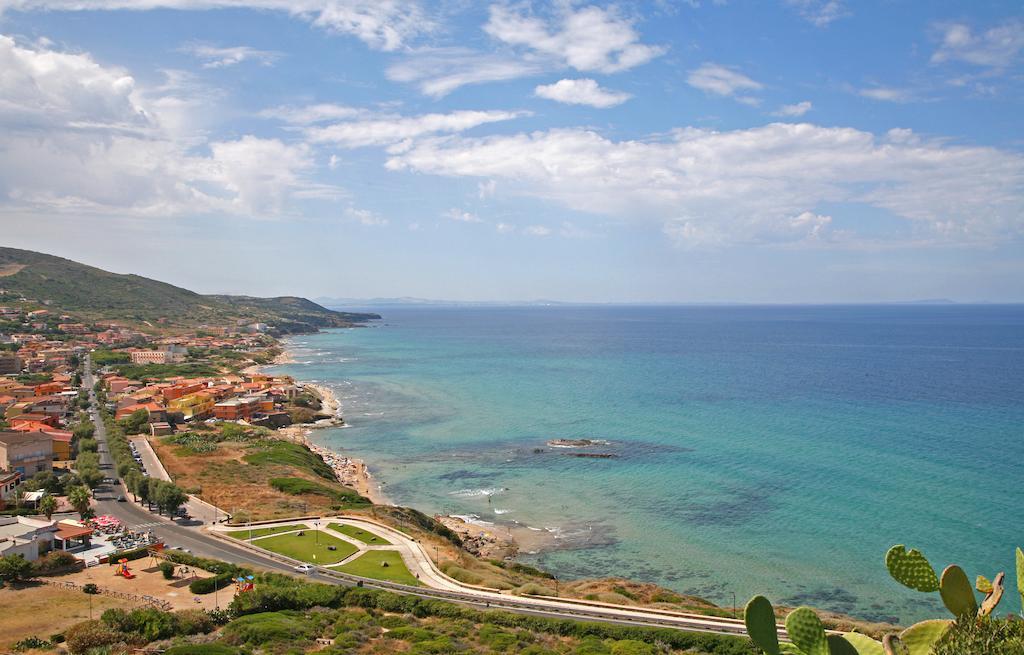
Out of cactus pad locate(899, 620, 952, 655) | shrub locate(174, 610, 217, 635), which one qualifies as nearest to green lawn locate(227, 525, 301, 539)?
shrub locate(174, 610, 217, 635)

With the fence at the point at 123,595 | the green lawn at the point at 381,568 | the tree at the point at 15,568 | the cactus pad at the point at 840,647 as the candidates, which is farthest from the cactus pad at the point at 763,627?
the tree at the point at 15,568

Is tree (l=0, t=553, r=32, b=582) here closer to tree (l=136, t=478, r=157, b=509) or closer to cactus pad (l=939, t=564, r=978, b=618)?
Result: tree (l=136, t=478, r=157, b=509)

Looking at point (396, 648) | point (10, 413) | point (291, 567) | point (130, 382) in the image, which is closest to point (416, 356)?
point (130, 382)

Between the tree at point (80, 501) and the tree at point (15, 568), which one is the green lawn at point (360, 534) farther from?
the tree at point (15, 568)

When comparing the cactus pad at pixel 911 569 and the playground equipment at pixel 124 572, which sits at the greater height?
the cactus pad at pixel 911 569

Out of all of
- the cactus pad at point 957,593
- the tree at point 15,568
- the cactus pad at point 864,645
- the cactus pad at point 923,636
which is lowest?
the tree at point 15,568

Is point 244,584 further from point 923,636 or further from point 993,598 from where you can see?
point 993,598
